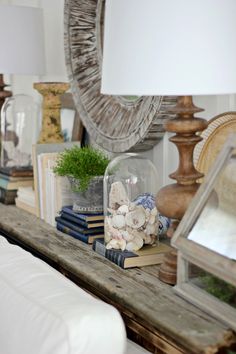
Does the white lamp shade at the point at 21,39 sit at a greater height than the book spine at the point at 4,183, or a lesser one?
greater

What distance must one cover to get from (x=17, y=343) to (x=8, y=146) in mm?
1247

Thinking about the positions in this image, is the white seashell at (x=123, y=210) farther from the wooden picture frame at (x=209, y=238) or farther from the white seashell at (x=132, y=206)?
the wooden picture frame at (x=209, y=238)

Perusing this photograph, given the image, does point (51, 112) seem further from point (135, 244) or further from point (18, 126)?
point (135, 244)

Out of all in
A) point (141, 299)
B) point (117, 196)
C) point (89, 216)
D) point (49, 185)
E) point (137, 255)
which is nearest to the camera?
point (141, 299)

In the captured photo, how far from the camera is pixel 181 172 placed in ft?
4.37

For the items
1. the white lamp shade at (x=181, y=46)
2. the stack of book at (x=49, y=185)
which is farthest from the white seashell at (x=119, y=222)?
the white lamp shade at (x=181, y=46)

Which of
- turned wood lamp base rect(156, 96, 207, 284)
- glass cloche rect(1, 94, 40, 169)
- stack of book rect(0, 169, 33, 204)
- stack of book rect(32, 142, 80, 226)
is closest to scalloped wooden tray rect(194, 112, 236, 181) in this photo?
turned wood lamp base rect(156, 96, 207, 284)

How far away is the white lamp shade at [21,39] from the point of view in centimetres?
217

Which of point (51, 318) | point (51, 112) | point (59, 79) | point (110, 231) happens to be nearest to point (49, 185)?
point (51, 112)

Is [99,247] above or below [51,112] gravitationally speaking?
below

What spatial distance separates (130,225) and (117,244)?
6 cm

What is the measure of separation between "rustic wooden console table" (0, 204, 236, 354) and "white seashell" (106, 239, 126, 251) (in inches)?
1.5

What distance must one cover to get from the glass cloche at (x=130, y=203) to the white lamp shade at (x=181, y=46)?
0.39 m

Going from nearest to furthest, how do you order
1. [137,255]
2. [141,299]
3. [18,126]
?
[141,299], [137,255], [18,126]
